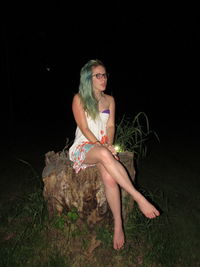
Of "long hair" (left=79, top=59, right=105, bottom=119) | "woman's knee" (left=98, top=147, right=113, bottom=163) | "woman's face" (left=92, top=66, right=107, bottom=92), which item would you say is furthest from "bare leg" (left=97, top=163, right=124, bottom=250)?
"woman's face" (left=92, top=66, right=107, bottom=92)

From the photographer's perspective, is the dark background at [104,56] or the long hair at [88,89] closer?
the long hair at [88,89]

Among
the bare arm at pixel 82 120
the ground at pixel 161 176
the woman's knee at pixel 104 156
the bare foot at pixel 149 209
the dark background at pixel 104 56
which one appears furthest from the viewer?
the dark background at pixel 104 56

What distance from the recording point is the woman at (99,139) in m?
2.20

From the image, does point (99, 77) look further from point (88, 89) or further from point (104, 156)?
point (104, 156)

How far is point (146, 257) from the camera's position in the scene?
2.33 m

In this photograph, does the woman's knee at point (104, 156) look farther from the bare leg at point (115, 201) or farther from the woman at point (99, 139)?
the bare leg at point (115, 201)

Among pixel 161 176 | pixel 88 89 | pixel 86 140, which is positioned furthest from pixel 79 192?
pixel 161 176

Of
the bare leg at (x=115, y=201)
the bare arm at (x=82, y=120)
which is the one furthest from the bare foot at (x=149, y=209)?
the bare arm at (x=82, y=120)

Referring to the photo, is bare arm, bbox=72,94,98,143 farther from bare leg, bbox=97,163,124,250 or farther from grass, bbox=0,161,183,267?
grass, bbox=0,161,183,267

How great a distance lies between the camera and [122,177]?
217cm

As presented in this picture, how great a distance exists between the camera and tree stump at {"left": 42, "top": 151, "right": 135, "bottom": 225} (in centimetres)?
253

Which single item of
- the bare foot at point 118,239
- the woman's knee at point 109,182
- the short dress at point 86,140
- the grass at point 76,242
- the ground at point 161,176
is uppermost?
the short dress at point 86,140

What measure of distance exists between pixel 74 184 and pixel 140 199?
2.44 feet

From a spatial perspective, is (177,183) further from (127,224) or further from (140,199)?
(140,199)
